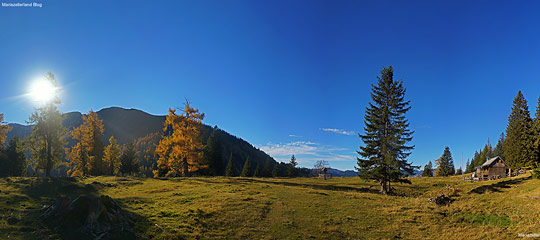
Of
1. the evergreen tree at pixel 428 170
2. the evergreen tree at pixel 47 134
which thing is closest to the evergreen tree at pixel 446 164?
the evergreen tree at pixel 428 170

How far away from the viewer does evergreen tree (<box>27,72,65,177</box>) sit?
34.5 metres

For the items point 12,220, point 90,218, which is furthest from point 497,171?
point 12,220

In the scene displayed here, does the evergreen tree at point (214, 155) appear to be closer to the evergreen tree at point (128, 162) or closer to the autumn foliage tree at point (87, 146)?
the evergreen tree at point (128, 162)

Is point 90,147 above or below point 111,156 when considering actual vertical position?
above

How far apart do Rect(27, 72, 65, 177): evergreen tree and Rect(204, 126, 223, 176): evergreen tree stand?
3545cm

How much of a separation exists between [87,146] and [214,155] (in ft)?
106

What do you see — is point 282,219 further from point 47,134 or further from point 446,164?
point 446,164

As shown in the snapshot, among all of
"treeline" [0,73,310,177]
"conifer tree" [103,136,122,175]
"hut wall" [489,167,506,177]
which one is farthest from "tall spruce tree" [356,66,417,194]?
"conifer tree" [103,136,122,175]

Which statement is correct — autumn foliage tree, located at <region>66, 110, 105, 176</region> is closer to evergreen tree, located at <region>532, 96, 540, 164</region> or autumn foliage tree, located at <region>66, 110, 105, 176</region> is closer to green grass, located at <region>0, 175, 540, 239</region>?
green grass, located at <region>0, 175, 540, 239</region>

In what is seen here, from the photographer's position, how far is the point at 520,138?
52688mm

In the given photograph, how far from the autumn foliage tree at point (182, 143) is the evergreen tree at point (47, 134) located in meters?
14.8

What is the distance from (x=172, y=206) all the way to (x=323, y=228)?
1127 cm

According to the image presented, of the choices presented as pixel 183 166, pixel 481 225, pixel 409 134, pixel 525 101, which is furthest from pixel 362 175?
pixel 525 101

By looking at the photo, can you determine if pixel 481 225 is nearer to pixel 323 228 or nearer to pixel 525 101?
pixel 323 228
